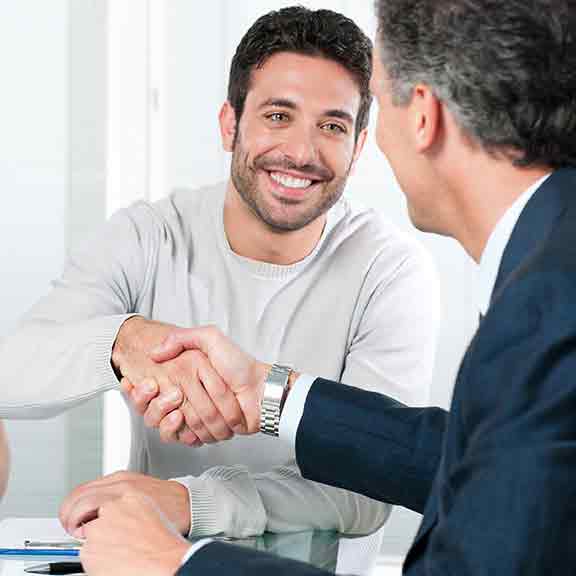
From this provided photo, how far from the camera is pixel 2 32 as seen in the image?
3385 mm

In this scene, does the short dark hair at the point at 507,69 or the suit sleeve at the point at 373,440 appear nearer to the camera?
the short dark hair at the point at 507,69

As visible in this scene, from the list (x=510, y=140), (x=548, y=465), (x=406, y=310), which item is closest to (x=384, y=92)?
(x=510, y=140)

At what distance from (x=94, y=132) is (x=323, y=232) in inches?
59.0

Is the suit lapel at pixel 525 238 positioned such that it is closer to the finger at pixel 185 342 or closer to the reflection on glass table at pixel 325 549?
the reflection on glass table at pixel 325 549

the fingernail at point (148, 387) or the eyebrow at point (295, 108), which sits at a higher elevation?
the eyebrow at point (295, 108)

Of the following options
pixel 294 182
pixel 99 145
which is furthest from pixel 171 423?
pixel 99 145

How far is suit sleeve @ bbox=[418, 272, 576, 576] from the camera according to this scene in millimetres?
944

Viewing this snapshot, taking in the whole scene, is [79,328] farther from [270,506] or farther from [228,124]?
[228,124]

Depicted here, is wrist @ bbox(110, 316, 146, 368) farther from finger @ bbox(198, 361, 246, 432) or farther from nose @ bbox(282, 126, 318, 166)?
nose @ bbox(282, 126, 318, 166)

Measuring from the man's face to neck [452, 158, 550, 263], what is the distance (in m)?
0.96

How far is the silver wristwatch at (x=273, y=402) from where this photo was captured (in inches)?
64.0

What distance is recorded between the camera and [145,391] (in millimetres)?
1801

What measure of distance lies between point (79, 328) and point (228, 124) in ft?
2.30

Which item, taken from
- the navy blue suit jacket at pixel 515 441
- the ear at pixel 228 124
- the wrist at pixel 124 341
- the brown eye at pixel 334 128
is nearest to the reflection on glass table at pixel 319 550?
the navy blue suit jacket at pixel 515 441
